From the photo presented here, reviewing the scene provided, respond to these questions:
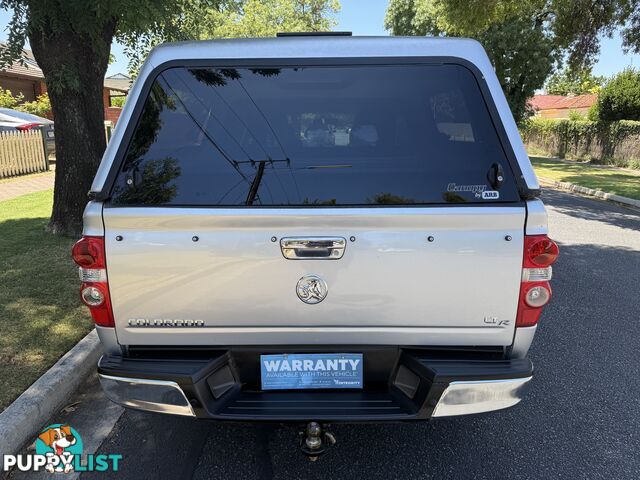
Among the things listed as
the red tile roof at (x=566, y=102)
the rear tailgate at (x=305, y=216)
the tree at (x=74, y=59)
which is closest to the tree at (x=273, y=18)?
the tree at (x=74, y=59)

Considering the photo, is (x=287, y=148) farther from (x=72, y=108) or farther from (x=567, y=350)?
(x=72, y=108)

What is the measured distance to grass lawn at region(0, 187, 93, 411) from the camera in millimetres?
3375

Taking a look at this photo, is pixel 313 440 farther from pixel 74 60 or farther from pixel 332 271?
pixel 74 60

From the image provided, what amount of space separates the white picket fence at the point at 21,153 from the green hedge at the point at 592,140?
2208 centimetres

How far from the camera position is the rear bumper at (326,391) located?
7.09 feet

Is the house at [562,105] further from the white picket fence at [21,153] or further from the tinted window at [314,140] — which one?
the tinted window at [314,140]

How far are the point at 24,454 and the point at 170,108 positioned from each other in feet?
6.64

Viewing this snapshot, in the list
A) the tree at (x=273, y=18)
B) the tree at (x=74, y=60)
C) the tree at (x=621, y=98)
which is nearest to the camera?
the tree at (x=74, y=60)

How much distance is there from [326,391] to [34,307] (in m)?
3.22

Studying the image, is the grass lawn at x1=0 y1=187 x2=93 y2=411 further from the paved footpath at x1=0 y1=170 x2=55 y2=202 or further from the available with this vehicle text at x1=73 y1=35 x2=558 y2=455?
the paved footpath at x1=0 y1=170 x2=55 y2=202

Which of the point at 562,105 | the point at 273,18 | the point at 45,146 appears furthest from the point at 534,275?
the point at 562,105

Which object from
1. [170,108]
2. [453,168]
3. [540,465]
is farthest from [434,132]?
[540,465]

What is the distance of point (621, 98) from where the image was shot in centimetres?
2427

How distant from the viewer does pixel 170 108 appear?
94.8 inches
